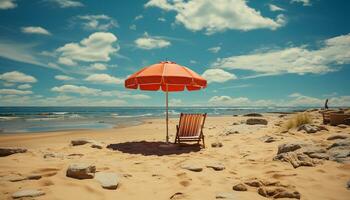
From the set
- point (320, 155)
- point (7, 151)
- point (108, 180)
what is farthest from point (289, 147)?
point (7, 151)

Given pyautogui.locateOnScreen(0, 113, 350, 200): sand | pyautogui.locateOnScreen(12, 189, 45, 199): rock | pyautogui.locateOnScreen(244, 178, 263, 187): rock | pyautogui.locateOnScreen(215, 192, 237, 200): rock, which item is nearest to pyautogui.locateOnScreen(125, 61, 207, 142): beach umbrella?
pyautogui.locateOnScreen(0, 113, 350, 200): sand

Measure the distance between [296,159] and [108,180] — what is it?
3.34m

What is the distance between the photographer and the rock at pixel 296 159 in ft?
15.3

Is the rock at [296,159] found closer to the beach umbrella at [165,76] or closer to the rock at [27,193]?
the beach umbrella at [165,76]

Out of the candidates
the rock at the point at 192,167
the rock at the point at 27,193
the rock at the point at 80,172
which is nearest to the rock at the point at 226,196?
the rock at the point at 192,167

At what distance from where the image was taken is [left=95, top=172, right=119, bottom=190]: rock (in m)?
3.59

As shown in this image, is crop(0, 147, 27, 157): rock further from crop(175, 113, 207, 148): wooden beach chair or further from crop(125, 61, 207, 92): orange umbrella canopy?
crop(175, 113, 207, 148): wooden beach chair

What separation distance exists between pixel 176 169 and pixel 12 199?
255 cm

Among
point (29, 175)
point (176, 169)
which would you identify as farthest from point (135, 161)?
point (29, 175)

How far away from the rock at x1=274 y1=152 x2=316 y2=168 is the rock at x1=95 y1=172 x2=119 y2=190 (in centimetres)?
305

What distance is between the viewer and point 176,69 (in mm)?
6992

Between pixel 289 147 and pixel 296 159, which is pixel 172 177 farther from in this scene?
pixel 289 147

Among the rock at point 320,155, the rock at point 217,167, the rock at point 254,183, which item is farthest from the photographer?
the rock at point 320,155

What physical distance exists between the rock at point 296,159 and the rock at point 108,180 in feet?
10.0
